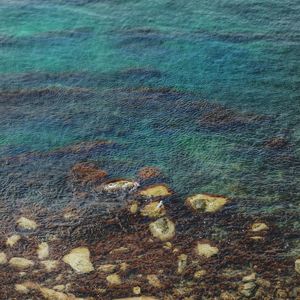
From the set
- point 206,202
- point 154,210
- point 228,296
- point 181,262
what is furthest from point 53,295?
point 206,202

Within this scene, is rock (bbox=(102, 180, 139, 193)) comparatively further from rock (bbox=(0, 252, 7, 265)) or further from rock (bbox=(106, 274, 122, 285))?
rock (bbox=(0, 252, 7, 265))

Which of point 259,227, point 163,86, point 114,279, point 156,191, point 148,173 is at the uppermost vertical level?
point 163,86

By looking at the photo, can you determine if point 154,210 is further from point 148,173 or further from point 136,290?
point 136,290

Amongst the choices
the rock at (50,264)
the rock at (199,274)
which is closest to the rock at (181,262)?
the rock at (199,274)

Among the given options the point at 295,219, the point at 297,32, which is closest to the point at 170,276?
the point at 295,219

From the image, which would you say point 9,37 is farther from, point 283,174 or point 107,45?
point 283,174

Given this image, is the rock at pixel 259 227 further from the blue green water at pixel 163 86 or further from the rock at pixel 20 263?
the rock at pixel 20 263
